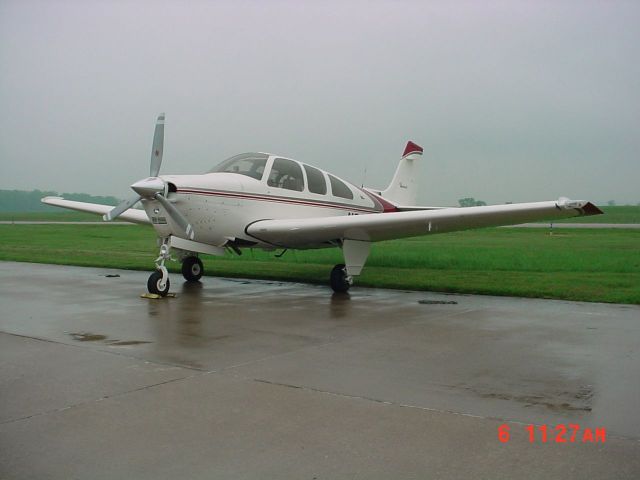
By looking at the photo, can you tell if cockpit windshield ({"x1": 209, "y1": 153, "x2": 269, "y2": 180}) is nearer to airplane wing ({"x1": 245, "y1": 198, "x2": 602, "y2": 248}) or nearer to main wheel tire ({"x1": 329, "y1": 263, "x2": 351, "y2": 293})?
airplane wing ({"x1": 245, "y1": 198, "x2": 602, "y2": 248})

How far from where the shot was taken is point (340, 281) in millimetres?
12461

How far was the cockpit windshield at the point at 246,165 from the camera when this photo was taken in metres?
12.8

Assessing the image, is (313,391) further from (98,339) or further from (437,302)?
(437,302)

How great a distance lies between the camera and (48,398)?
196 inches

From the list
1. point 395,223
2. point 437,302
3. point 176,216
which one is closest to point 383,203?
point 395,223

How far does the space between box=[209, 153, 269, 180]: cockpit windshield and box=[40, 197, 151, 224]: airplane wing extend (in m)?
4.02

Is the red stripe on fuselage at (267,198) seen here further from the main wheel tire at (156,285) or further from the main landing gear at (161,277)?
the main wheel tire at (156,285)

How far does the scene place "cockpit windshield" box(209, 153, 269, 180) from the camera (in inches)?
506

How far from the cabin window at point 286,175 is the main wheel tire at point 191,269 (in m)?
2.74

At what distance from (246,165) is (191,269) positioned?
9.26 feet

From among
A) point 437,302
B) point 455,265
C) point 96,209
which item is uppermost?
point 96,209

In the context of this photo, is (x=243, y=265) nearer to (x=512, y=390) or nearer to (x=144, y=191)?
(x=144, y=191)

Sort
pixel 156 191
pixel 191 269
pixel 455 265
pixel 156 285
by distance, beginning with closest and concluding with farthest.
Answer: pixel 156 191, pixel 156 285, pixel 191 269, pixel 455 265

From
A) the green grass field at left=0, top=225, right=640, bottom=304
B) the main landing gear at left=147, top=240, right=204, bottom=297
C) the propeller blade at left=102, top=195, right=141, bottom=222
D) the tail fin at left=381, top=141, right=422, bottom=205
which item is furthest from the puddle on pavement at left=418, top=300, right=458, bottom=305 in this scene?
the tail fin at left=381, top=141, right=422, bottom=205
